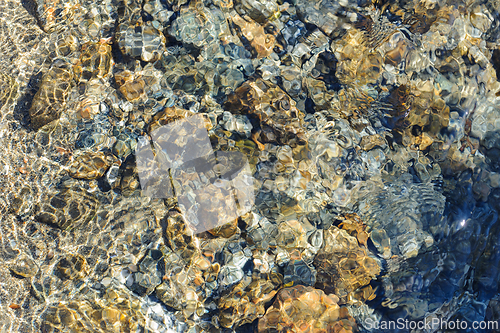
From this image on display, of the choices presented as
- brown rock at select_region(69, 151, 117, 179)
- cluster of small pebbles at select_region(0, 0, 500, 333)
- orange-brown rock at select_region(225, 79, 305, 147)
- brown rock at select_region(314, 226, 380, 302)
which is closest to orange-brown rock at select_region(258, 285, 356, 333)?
cluster of small pebbles at select_region(0, 0, 500, 333)

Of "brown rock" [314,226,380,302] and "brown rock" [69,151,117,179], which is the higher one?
"brown rock" [69,151,117,179]

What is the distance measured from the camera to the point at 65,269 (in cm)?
287

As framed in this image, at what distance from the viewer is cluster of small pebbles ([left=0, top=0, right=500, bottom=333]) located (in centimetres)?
282

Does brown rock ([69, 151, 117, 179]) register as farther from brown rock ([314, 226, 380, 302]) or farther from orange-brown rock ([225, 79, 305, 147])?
brown rock ([314, 226, 380, 302])

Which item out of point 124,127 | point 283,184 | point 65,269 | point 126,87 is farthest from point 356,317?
point 126,87

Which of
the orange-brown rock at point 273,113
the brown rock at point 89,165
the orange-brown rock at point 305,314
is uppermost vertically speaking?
the orange-brown rock at point 273,113

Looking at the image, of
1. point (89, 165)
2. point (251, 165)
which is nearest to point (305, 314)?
Result: point (251, 165)

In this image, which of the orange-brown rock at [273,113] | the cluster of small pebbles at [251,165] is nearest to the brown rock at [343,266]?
the cluster of small pebbles at [251,165]

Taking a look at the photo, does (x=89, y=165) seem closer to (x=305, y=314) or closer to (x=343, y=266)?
(x=305, y=314)

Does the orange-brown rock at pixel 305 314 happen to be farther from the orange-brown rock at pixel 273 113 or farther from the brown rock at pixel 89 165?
the brown rock at pixel 89 165

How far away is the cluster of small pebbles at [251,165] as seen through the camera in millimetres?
2824

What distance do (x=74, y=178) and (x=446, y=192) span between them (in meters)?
3.52

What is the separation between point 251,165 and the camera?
309 centimetres

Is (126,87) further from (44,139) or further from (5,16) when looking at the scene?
(5,16)
